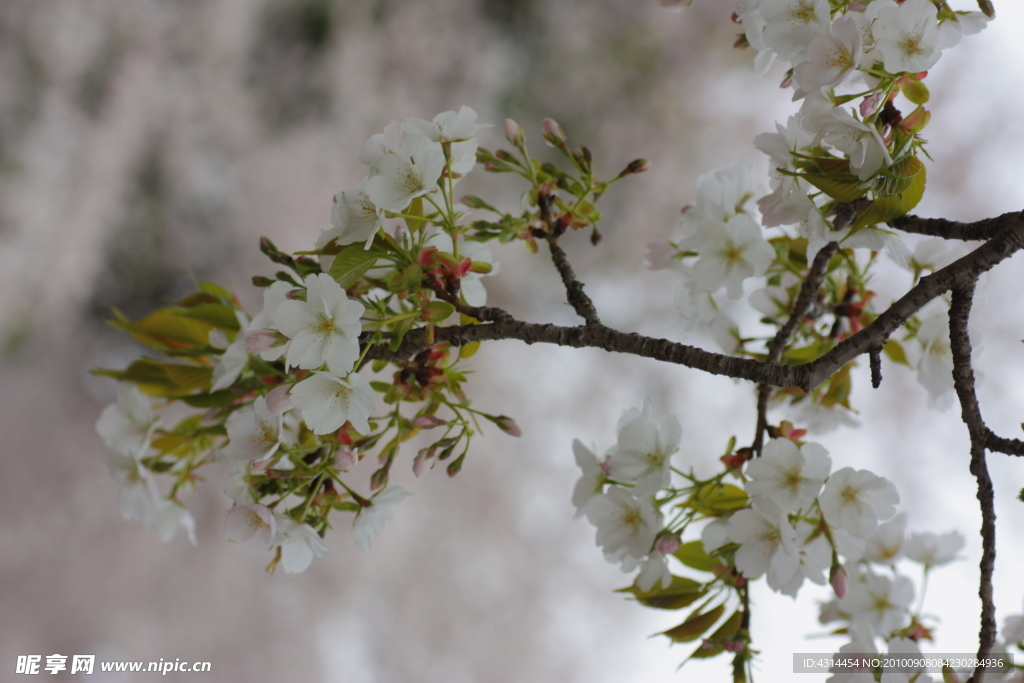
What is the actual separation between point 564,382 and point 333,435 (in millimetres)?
1327

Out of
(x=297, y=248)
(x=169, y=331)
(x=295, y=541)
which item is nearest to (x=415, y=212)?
(x=295, y=541)

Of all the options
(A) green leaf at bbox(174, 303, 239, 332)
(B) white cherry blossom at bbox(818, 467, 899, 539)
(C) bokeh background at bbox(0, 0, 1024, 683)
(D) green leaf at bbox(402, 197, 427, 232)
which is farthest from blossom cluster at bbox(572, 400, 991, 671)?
(C) bokeh background at bbox(0, 0, 1024, 683)

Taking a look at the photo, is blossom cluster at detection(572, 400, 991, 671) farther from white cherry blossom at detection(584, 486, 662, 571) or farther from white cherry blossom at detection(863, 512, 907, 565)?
white cherry blossom at detection(863, 512, 907, 565)

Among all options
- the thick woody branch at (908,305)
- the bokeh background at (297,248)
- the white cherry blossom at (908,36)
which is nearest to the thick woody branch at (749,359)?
the thick woody branch at (908,305)

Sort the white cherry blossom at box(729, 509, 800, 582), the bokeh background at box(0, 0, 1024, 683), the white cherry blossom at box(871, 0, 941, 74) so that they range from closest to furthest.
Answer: the white cherry blossom at box(871, 0, 941, 74) < the white cherry blossom at box(729, 509, 800, 582) < the bokeh background at box(0, 0, 1024, 683)

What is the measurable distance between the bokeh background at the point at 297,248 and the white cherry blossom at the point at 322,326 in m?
1.27

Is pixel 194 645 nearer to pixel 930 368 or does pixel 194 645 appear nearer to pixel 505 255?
pixel 505 255

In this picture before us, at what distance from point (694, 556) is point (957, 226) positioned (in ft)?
1.03

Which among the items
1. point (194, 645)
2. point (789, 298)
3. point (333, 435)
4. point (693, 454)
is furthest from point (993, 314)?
point (194, 645)

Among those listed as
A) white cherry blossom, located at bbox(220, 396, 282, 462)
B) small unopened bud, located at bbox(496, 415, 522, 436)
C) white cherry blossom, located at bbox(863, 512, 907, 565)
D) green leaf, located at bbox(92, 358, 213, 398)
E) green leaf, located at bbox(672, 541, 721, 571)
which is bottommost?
green leaf, located at bbox(672, 541, 721, 571)

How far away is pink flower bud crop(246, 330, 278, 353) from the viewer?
0.40 m

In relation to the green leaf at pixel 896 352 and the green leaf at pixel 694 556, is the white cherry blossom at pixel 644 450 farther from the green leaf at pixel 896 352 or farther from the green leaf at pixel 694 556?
the green leaf at pixel 896 352

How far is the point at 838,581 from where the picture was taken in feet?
1.52

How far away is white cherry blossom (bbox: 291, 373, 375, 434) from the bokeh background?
1271mm
